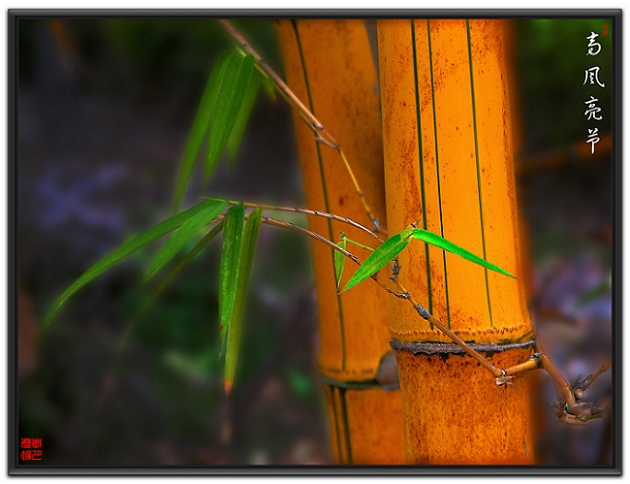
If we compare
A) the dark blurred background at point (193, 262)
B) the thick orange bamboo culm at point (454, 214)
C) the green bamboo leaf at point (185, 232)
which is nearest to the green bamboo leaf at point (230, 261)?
the green bamboo leaf at point (185, 232)

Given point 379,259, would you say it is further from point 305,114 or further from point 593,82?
point 593,82

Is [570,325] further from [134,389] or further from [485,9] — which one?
[134,389]

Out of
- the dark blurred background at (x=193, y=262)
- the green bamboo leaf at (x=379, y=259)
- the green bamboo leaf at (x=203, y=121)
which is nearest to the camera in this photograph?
the green bamboo leaf at (x=379, y=259)
